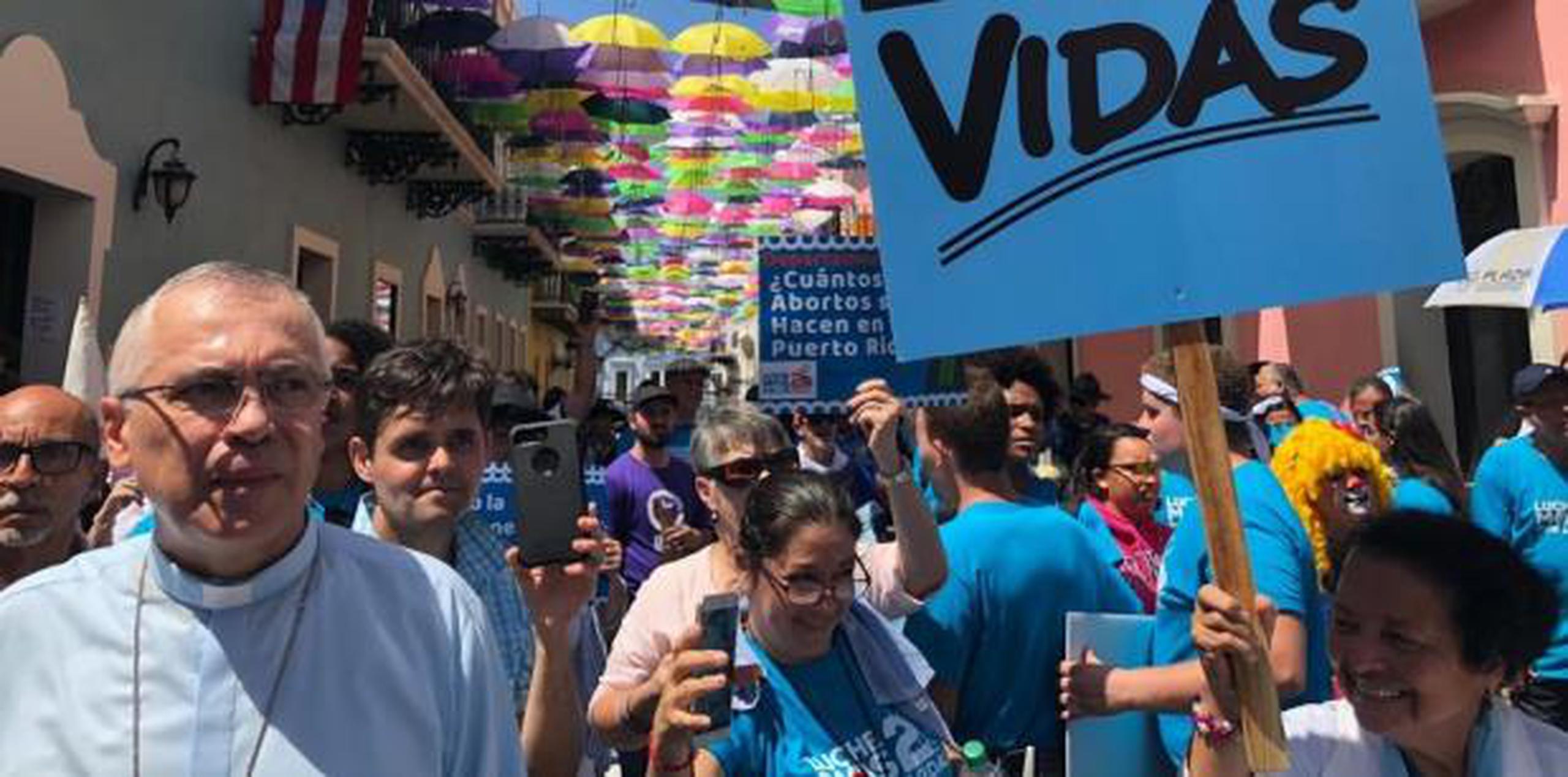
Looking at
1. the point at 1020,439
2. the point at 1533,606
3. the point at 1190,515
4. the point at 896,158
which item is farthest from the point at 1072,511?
the point at 896,158

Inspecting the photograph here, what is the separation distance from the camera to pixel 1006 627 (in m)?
3.00

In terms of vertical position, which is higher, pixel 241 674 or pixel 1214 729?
pixel 241 674

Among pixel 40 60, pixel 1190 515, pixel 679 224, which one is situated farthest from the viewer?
pixel 679 224

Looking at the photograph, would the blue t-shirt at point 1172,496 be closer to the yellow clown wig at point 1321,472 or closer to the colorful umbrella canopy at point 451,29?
the yellow clown wig at point 1321,472

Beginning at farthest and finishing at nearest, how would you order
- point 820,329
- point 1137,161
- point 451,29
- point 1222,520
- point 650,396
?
point 451,29 → point 650,396 → point 820,329 → point 1137,161 → point 1222,520

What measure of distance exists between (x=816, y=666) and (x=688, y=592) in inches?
21.1

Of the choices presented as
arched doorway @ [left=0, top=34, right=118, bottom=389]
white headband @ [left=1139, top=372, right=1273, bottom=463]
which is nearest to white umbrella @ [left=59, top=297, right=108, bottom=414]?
arched doorway @ [left=0, top=34, right=118, bottom=389]

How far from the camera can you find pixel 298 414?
61.4 inches

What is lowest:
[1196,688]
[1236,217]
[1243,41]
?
[1196,688]

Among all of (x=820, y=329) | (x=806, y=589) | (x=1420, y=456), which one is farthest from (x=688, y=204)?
(x=806, y=589)

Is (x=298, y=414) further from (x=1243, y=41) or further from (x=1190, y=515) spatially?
(x=1190, y=515)

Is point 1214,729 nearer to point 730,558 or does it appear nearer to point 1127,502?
point 730,558

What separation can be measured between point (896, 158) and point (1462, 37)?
10124 mm

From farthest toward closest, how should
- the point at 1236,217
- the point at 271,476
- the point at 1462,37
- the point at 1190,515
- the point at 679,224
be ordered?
the point at 679,224 < the point at 1462,37 < the point at 1190,515 < the point at 1236,217 < the point at 271,476
